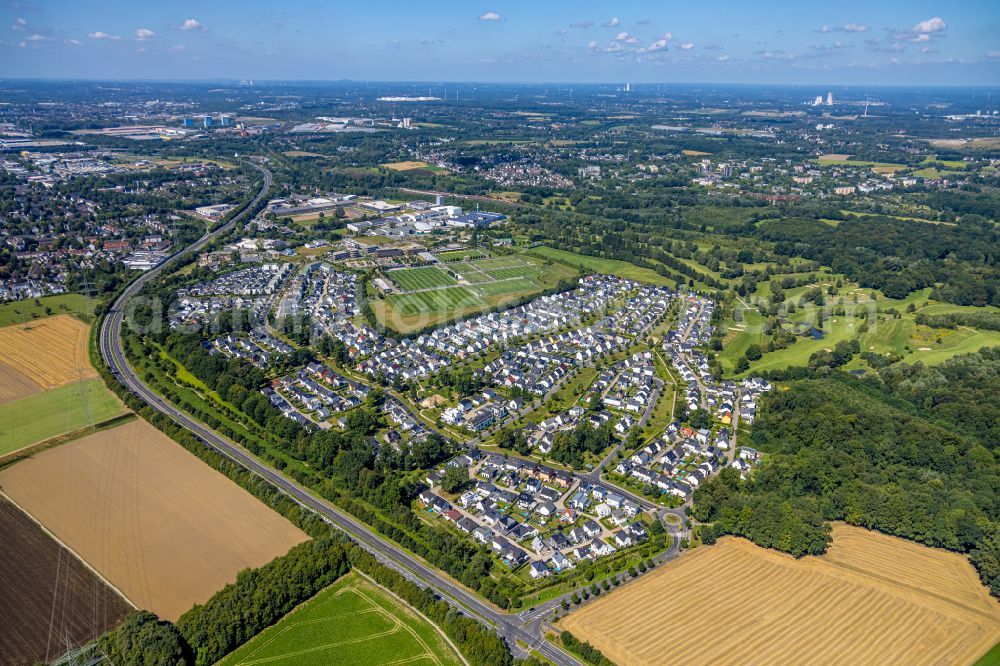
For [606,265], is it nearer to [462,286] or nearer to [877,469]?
[462,286]

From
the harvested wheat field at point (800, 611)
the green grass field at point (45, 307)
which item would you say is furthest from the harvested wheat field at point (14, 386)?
the harvested wheat field at point (800, 611)

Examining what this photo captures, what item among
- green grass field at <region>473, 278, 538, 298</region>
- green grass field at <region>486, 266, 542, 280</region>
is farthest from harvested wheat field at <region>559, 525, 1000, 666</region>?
green grass field at <region>486, 266, 542, 280</region>

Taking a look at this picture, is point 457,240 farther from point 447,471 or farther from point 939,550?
point 939,550

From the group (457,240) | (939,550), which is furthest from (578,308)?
(939,550)

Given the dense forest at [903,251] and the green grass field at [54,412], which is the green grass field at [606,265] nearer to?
the dense forest at [903,251]

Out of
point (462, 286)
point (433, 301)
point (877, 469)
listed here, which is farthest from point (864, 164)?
point (877, 469)
